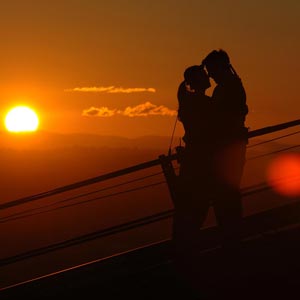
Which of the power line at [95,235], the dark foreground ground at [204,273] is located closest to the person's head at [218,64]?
the power line at [95,235]

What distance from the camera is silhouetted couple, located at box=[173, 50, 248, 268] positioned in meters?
5.57

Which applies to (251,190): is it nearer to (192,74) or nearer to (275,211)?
(275,211)

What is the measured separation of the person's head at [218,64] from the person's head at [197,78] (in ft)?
0.21

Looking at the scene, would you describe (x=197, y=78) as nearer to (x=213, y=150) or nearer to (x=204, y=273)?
(x=213, y=150)

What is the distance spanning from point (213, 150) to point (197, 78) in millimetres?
624

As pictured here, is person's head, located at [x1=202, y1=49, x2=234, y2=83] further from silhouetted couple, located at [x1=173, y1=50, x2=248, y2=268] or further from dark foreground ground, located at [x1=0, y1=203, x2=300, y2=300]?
dark foreground ground, located at [x1=0, y1=203, x2=300, y2=300]

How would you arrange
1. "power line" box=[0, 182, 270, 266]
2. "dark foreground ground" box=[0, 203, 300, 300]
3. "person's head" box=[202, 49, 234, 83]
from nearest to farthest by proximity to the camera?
"dark foreground ground" box=[0, 203, 300, 300] → "person's head" box=[202, 49, 234, 83] → "power line" box=[0, 182, 270, 266]

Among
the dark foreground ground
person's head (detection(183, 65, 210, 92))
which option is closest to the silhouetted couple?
person's head (detection(183, 65, 210, 92))

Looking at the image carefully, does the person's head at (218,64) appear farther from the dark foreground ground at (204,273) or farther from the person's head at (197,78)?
the dark foreground ground at (204,273)

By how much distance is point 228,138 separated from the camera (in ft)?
18.4

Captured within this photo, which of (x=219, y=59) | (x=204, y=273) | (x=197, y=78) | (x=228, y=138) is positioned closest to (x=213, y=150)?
(x=228, y=138)

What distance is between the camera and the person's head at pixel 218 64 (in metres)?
5.54

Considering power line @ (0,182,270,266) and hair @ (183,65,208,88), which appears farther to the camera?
power line @ (0,182,270,266)

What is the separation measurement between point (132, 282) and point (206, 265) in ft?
1.99
